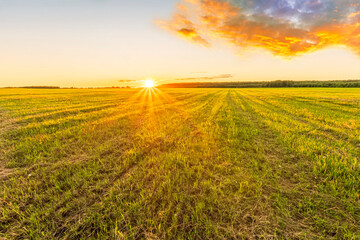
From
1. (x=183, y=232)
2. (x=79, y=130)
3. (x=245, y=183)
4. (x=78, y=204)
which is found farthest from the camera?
(x=79, y=130)

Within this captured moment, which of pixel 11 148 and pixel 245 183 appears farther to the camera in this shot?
pixel 11 148

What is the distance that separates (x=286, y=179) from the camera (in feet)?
12.0

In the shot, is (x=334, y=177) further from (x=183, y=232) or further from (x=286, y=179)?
(x=183, y=232)

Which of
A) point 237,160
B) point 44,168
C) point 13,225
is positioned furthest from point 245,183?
point 44,168

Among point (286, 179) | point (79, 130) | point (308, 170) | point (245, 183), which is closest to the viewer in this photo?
point (245, 183)

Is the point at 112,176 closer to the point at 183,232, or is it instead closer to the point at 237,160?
the point at 183,232

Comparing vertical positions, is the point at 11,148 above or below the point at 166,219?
above

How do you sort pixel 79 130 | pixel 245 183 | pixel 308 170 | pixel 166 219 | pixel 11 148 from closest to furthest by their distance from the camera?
pixel 166 219 → pixel 245 183 → pixel 308 170 → pixel 11 148 → pixel 79 130

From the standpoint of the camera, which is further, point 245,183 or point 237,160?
point 237,160

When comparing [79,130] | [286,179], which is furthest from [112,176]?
[79,130]

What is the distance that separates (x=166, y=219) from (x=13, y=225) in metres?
2.68

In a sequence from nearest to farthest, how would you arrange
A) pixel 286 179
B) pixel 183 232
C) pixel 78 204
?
pixel 183 232, pixel 78 204, pixel 286 179

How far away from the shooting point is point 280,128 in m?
7.80

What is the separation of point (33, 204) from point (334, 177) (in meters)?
7.10
